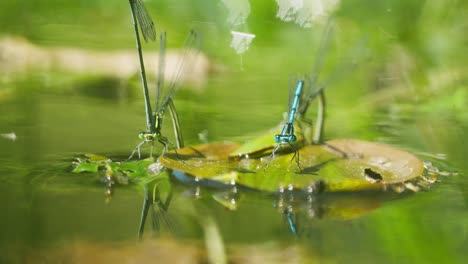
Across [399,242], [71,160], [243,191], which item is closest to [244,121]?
[71,160]

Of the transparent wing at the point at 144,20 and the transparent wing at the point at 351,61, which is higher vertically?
the transparent wing at the point at 144,20

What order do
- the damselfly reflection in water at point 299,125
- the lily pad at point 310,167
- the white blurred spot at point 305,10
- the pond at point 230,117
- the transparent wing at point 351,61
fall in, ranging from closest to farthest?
the pond at point 230,117 < the lily pad at point 310,167 < the damselfly reflection in water at point 299,125 < the white blurred spot at point 305,10 < the transparent wing at point 351,61

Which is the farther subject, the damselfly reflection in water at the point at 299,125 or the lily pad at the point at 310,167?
the damselfly reflection in water at the point at 299,125

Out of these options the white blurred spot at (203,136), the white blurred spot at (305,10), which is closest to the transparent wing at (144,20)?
the white blurred spot at (203,136)

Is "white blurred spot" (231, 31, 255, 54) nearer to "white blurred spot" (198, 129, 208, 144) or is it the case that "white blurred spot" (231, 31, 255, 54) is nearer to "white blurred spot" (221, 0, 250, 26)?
"white blurred spot" (221, 0, 250, 26)

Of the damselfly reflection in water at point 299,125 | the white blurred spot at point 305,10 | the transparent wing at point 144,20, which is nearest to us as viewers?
the damselfly reflection in water at point 299,125

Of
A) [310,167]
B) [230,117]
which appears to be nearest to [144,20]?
[310,167]

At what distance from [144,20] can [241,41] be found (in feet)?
5.63

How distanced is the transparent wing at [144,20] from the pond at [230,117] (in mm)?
341

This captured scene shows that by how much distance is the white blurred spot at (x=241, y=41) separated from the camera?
3.47 m

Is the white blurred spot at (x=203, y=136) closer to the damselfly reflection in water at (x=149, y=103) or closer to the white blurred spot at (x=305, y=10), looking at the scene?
the damselfly reflection in water at (x=149, y=103)

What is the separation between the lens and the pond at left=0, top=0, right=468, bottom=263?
1.38 m

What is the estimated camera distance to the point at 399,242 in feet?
4.55

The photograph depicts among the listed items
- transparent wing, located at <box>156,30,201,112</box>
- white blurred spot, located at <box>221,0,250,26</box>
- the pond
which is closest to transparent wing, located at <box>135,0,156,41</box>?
the pond
